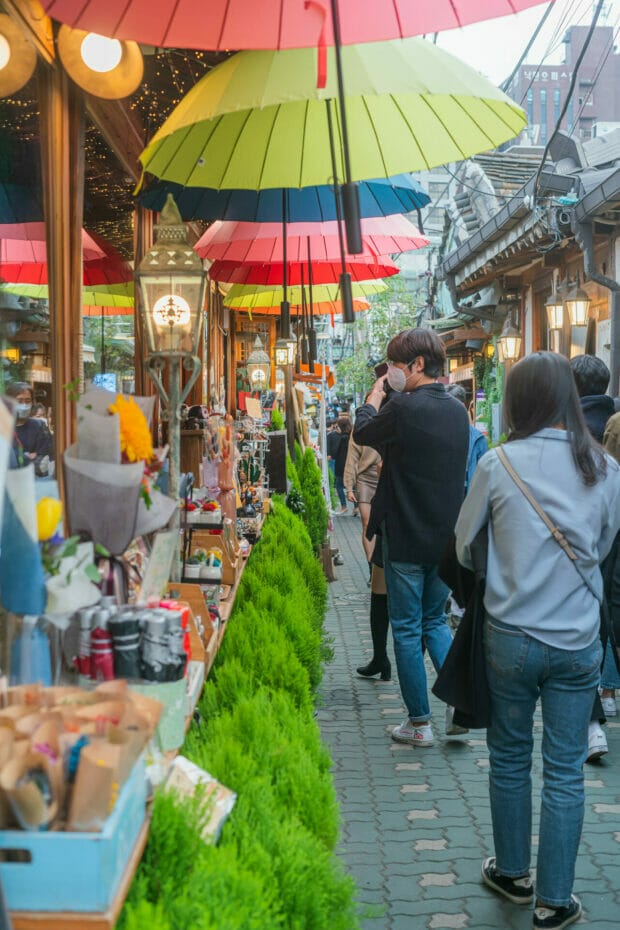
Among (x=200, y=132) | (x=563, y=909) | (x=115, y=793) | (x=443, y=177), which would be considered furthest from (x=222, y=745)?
(x=443, y=177)

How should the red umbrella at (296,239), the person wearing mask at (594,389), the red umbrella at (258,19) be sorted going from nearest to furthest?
the red umbrella at (258,19) → the person wearing mask at (594,389) → the red umbrella at (296,239)

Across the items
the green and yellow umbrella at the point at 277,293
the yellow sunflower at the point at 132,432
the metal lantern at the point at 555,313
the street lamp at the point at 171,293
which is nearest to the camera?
the yellow sunflower at the point at 132,432

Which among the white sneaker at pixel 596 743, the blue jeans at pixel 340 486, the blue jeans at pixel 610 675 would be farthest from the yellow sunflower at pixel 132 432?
the blue jeans at pixel 340 486

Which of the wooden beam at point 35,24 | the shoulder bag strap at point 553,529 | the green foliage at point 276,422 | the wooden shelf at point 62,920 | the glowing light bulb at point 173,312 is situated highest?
the wooden beam at point 35,24

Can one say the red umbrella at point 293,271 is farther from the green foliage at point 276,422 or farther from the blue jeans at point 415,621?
the green foliage at point 276,422

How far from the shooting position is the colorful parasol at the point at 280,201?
5.47 m

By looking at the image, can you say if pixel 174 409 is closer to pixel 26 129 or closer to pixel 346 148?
pixel 26 129

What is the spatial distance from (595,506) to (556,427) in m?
0.30

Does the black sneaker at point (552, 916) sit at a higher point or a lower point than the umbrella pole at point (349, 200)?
lower

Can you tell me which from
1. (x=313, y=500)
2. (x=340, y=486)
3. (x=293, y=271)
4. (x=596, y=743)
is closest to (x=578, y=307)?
(x=313, y=500)

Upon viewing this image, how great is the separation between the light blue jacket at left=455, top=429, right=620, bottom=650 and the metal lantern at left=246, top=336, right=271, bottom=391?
14.5 metres

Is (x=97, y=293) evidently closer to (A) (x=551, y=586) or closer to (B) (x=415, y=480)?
(B) (x=415, y=480)

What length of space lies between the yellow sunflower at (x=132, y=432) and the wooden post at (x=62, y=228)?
116cm

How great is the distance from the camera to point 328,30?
117 inches
